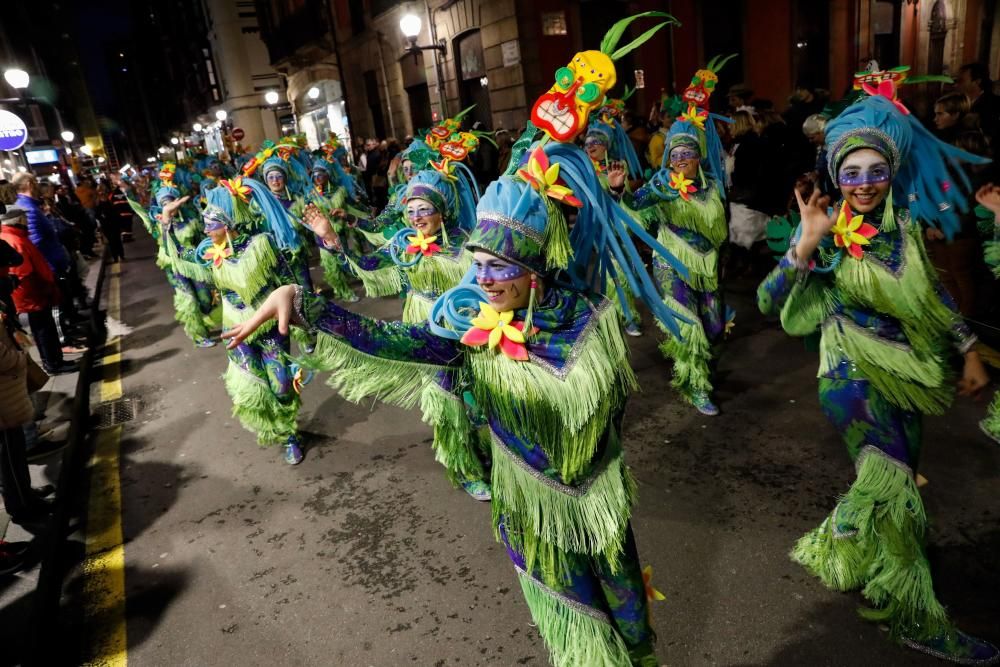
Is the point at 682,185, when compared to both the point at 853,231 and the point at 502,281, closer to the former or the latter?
the point at 853,231

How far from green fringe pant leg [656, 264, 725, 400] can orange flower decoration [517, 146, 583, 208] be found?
2.98 m

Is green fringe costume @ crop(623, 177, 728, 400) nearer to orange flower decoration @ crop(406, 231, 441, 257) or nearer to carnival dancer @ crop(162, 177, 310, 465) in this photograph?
orange flower decoration @ crop(406, 231, 441, 257)

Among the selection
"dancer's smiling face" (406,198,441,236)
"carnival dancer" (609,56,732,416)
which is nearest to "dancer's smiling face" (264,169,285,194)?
"dancer's smiling face" (406,198,441,236)

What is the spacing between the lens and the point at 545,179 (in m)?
1.89

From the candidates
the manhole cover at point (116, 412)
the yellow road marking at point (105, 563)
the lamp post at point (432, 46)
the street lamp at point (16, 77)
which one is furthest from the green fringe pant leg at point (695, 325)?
the street lamp at point (16, 77)

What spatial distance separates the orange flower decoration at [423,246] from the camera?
160 inches

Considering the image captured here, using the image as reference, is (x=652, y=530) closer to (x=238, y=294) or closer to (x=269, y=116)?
(x=238, y=294)

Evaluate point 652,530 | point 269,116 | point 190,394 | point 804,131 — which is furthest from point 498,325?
point 269,116

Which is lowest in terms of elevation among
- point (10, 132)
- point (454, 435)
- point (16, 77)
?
point (454, 435)

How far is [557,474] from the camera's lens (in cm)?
209

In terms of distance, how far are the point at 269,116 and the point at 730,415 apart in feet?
114

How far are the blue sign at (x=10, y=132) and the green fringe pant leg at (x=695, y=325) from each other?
11.2 meters

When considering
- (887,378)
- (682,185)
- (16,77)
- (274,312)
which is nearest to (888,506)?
(887,378)

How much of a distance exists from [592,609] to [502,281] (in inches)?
44.5
